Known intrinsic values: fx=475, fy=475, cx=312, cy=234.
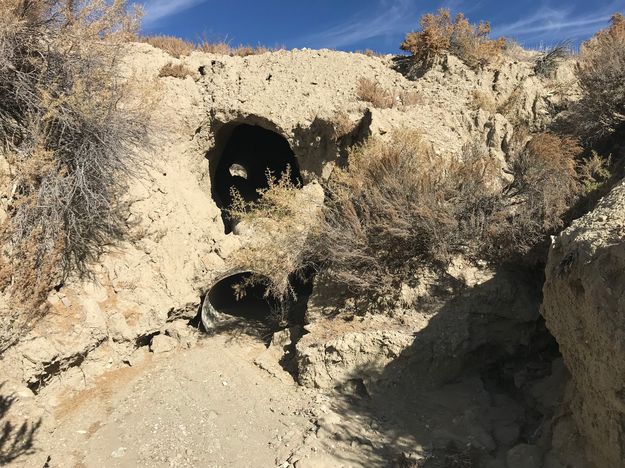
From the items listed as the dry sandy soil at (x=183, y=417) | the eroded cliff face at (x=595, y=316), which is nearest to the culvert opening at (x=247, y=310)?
the dry sandy soil at (x=183, y=417)

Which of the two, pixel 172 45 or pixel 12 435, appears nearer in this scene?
pixel 12 435

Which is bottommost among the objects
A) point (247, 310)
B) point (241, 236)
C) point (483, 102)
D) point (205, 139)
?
point (247, 310)

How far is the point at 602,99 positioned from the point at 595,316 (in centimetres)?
649

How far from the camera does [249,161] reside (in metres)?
12.0

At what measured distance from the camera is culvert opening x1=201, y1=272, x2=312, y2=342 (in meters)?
8.04

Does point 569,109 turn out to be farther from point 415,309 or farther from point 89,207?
point 89,207

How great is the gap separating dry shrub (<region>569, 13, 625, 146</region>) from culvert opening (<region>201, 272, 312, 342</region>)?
5622 millimetres

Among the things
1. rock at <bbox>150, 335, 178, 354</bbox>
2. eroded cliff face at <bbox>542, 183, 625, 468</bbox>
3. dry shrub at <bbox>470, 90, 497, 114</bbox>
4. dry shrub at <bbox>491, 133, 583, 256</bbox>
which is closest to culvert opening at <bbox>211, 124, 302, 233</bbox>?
dry shrub at <bbox>470, 90, 497, 114</bbox>

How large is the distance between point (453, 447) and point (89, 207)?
5.70 metres

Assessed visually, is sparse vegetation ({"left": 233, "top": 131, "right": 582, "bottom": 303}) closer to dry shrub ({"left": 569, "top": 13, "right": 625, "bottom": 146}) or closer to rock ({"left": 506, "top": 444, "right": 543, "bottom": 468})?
dry shrub ({"left": 569, "top": 13, "right": 625, "bottom": 146})

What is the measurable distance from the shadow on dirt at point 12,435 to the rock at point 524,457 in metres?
5.05

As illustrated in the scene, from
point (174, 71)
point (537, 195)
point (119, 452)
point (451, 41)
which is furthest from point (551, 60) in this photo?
point (119, 452)

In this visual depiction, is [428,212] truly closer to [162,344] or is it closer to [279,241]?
[279,241]

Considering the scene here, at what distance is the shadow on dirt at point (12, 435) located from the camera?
506 centimetres
